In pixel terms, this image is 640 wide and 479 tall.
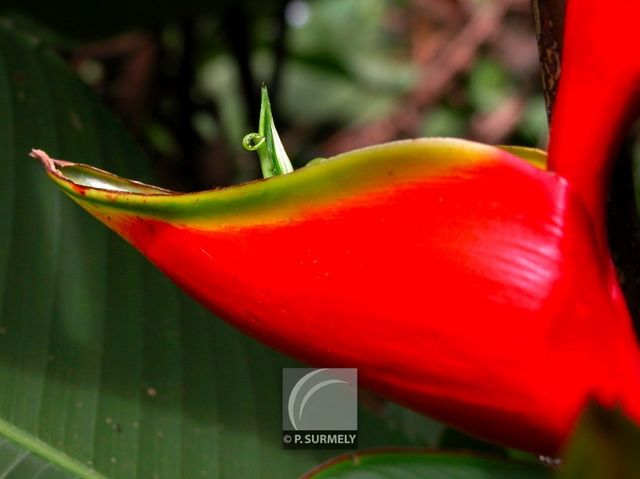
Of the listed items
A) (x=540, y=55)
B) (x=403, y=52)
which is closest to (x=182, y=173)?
(x=540, y=55)

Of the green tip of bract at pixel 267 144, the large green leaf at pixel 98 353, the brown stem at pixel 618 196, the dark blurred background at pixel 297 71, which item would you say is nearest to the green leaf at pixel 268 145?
the green tip of bract at pixel 267 144

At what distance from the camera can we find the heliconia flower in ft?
1.10

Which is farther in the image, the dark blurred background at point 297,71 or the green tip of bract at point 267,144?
the dark blurred background at point 297,71

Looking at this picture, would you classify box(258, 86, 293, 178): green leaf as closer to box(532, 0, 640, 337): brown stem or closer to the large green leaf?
box(532, 0, 640, 337): brown stem

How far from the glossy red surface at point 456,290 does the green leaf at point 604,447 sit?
0.08 m

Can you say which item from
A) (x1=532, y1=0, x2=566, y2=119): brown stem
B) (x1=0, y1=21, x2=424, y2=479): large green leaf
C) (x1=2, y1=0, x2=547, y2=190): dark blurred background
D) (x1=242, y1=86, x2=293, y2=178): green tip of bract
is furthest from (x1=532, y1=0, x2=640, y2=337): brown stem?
(x1=2, y1=0, x2=547, y2=190): dark blurred background

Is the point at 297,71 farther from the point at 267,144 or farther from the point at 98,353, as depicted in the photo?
the point at 267,144

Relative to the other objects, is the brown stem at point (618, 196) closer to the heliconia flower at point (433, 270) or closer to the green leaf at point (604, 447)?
the heliconia flower at point (433, 270)

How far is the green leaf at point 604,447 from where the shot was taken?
248 millimetres

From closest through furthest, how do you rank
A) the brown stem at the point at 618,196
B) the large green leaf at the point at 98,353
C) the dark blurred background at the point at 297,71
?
the brown stem at the point at 618,196 → the large green leaf at the point at 98,353 → the dark blurred background at the point at 297,71

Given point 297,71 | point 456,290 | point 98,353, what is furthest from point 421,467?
point 297,71

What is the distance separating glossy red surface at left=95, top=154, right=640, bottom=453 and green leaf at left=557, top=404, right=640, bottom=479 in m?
0.08

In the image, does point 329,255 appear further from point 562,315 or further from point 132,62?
point 132,62

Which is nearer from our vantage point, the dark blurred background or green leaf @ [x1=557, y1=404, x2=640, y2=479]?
green leaf @ [x1=557, y1=404, x2=640, y2=479]
